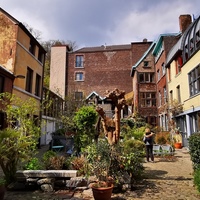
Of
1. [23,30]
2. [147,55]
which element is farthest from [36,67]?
[147,55]

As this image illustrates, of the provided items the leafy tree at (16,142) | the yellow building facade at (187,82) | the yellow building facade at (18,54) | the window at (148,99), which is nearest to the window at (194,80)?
the yellow building facade at (187,82)

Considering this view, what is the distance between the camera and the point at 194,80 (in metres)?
14.5

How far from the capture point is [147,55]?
28.3 meters

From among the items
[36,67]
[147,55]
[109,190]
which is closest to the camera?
[109,190]

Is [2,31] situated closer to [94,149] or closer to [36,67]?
[36,67]

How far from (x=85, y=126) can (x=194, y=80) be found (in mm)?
10179

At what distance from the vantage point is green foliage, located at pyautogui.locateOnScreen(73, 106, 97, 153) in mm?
8805

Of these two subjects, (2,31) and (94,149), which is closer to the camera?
(94,149)

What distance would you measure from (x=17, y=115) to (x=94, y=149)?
319 cm

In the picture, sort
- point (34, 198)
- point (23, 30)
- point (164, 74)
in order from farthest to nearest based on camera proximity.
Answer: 1. point (164, 74)
2. point (23, 30)
3. point (34, 198)

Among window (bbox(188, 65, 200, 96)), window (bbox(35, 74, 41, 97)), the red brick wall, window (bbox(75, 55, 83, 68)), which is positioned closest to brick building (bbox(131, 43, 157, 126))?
the red brick wall

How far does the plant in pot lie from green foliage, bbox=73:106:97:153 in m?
2.73

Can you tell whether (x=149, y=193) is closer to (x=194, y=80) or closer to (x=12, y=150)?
(x=12, y=150)

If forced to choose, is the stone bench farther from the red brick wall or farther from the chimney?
the red brick wall
